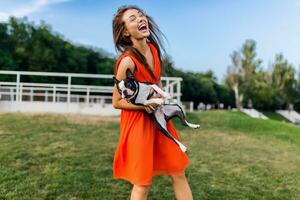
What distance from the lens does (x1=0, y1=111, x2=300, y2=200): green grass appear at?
13.9 feet

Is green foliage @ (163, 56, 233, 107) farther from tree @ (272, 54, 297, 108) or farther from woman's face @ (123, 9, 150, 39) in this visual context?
woman's face @ (123, 9, 150, 39)

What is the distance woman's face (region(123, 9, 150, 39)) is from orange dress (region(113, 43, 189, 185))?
0.14m

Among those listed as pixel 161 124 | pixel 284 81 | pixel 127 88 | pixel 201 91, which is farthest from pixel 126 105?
pixel 201 91

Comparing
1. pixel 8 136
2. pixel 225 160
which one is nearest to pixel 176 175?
pixel 225 160

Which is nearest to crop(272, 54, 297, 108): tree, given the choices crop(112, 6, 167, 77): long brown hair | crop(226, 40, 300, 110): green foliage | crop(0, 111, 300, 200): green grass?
crop(226, 40, 300, 110): green foliage

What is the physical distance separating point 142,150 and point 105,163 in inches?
114

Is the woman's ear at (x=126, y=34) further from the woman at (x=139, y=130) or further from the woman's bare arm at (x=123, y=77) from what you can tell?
the woman's bare arm at (x=123, y=77)

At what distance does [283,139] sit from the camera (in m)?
9.23

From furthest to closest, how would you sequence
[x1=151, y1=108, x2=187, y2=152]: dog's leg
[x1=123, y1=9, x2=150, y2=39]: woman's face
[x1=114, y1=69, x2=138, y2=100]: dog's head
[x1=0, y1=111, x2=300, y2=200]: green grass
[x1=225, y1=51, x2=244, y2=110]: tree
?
1. [x1=225, y1=51, x2=244, y2=110]: tree
2. [x1=0, y1=111, x2=300, y2=200]: green grass
3. [x1=123, y1=9, x2=150, y2=39]: woman's face
4. [x1=151, y1=108, x2=187, y2=152]: dog's leg
5. [x1=114, y1=69, x2=138, y2=100]: dog's head

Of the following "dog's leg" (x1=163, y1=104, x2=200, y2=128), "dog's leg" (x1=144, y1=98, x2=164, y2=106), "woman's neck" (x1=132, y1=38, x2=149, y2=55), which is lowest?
"dog's leg" (x1=163, y1=104, x2=200, y2=128)

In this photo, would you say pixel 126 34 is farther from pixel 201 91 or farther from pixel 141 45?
pixel 201 91

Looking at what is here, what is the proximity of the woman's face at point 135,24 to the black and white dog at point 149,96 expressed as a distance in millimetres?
260

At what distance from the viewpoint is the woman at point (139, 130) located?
8.14 feet

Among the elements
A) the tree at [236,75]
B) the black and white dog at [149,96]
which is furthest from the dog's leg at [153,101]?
the tree at [236,75]
